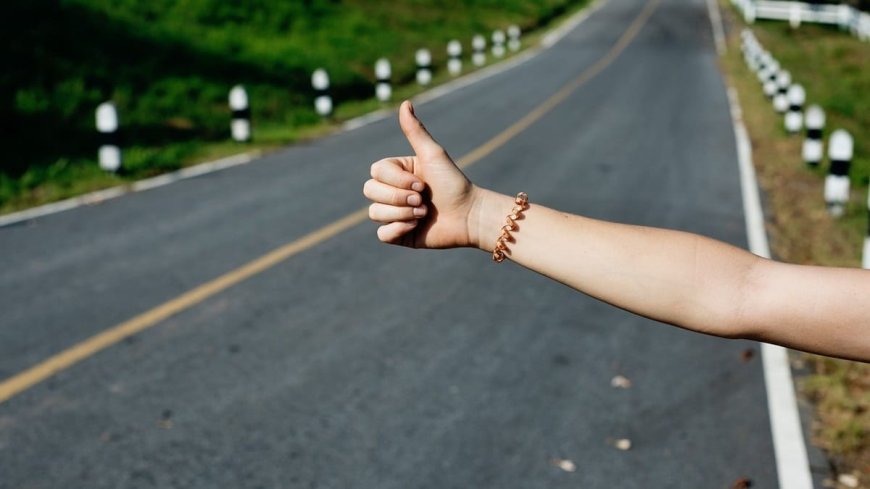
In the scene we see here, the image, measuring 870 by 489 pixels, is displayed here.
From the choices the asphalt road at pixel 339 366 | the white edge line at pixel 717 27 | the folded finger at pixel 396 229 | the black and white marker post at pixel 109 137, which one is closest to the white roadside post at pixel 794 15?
the white edge line at pixel 717 27

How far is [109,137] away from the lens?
41.0ft

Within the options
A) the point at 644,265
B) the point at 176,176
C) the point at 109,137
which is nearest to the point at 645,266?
the point at 644,265

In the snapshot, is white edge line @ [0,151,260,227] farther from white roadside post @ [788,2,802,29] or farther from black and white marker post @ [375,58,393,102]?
white roadside post @ [788,2,802,29]

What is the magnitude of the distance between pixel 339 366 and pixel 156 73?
14.8 meters

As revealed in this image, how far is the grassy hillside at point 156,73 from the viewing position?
44.9 ft

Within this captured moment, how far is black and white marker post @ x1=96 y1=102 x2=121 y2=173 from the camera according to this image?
40.6 ft

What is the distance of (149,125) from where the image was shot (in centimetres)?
1625

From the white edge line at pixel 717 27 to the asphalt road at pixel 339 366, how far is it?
26.8m

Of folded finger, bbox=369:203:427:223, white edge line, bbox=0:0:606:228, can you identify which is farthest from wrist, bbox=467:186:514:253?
white edge line, bbox=0:0:606:228

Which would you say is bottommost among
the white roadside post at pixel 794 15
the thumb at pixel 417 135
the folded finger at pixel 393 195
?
the white roadside post at pixel 794 15

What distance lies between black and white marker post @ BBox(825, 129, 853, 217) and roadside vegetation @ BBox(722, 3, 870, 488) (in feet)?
0.46

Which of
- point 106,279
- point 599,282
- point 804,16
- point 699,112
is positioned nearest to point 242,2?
point 699,112

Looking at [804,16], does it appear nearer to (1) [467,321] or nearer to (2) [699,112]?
(2) [699,112]

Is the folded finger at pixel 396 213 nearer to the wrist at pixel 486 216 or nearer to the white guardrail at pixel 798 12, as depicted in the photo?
the wrist at pixel 486 216
